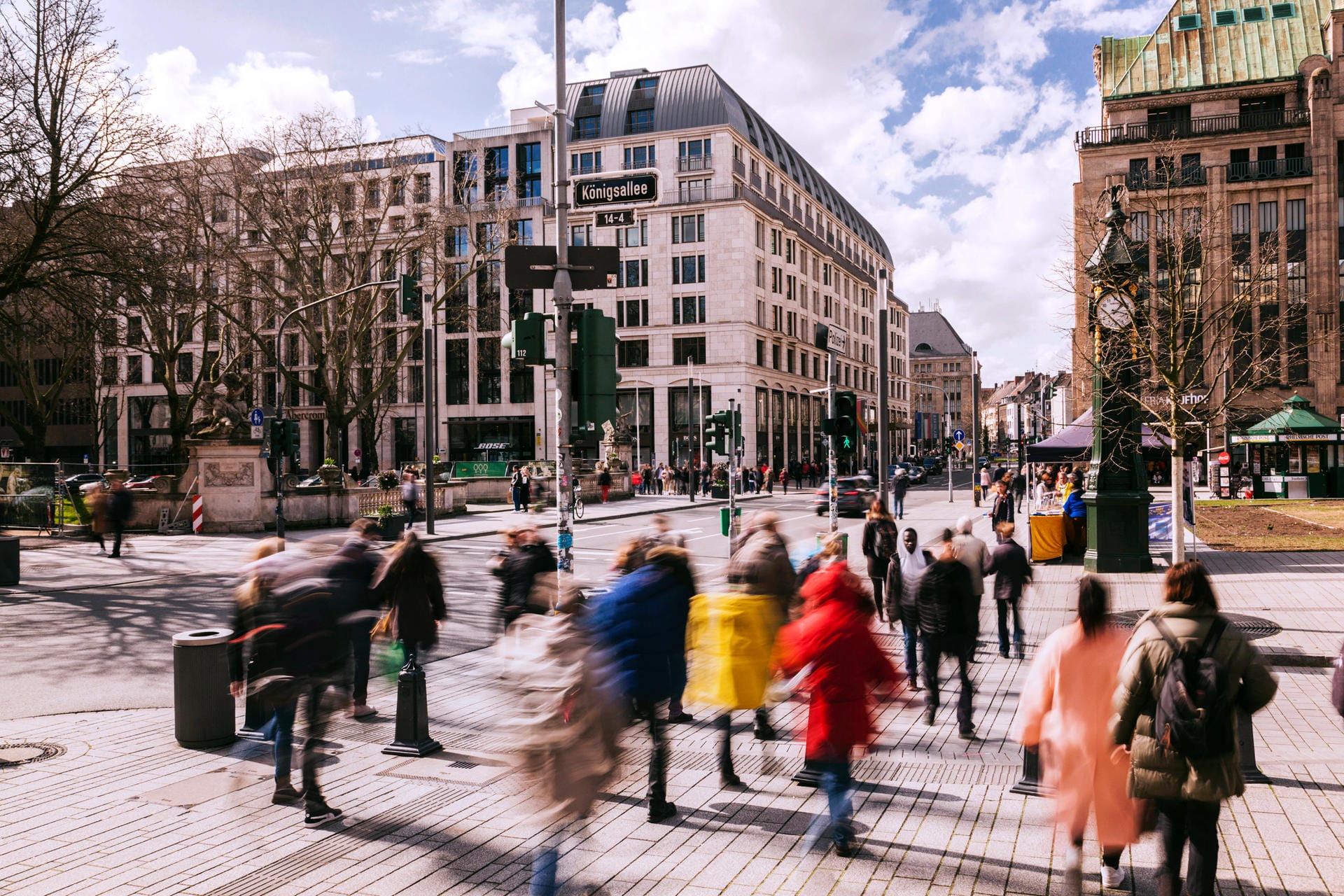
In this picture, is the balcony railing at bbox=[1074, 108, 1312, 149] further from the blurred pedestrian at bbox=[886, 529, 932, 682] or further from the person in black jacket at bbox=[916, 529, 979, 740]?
the person in black jacket at bbox=[916, 529, 979, 740]

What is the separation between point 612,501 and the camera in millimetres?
43344

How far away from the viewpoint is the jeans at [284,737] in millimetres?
6027

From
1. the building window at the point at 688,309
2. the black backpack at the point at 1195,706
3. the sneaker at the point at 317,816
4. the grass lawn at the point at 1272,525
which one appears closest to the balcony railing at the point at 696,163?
the building window at the point at 688,309

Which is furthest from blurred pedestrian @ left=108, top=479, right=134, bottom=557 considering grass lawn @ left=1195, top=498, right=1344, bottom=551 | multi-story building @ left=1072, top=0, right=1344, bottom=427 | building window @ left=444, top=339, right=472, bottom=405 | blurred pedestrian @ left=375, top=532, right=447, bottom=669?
building window @ left=444, top=339, right=472, bottom=405

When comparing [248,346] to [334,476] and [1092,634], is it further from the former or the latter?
[1092,634]

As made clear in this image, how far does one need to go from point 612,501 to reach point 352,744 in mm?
35664

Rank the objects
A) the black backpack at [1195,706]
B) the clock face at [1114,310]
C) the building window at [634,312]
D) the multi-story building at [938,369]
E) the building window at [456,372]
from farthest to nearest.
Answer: the multi-story building at [938,369]
the building window at [456,372]
the building window at [634,312]
the clock face at [1114,310]
the black backpack at [1195,706]

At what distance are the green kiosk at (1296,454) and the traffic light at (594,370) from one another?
3561 cm

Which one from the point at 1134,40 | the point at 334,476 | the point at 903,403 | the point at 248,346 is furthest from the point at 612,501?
the point at 903,403

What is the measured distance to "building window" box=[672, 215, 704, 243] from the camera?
65062 millimetres

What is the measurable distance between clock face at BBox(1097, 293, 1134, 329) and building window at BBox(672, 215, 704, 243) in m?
52.6

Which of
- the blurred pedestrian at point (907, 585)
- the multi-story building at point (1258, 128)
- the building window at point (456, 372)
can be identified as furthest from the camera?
the building window at point (456, 372)

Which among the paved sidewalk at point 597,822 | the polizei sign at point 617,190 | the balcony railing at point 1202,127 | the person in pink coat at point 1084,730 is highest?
the balcony railing at point 1202,127

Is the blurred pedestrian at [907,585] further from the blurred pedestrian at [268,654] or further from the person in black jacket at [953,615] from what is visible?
the blurred pedestrian at [268,654]
